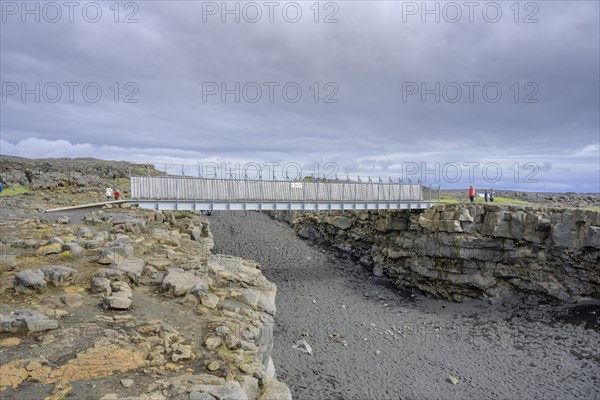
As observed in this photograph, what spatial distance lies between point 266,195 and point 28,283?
71.7ft

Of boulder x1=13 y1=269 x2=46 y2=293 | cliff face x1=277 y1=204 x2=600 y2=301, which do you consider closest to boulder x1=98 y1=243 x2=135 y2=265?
boulder x1=13 y1=269 x2=46 y2=293

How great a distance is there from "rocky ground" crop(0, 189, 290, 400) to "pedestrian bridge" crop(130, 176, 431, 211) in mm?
9658

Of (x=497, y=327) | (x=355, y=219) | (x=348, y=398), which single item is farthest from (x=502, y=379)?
(x=355, y=219)

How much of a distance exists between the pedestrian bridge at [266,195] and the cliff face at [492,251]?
139 inches

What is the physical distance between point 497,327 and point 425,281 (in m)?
9.35

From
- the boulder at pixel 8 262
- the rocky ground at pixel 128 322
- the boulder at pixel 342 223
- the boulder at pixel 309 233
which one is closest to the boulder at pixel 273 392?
the rocky ground at pixel 128 322

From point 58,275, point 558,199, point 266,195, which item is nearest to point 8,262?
point 58,275

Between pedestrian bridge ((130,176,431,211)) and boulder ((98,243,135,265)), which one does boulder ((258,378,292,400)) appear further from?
pedestrian bridge ((130,176,431,211))

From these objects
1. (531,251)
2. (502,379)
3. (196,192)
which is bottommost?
(502,379)

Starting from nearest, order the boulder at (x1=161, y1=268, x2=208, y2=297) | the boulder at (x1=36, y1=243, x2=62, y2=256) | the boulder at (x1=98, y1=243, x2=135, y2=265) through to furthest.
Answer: the boulder at (x1=161, y1=268, x2=208, y2=297), the boulder at (x1=98, y1=243, x2=135, y2=265), the boulder at (x1=36, y1=243, x2=62, y2=256)

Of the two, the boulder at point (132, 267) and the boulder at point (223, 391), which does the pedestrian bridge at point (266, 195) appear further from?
the boulder at point (223, 391)

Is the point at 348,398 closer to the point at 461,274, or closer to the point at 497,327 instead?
the point at 497,327

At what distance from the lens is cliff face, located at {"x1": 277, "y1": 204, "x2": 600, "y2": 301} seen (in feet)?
95.9

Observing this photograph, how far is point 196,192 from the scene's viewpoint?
2864 centimetres
